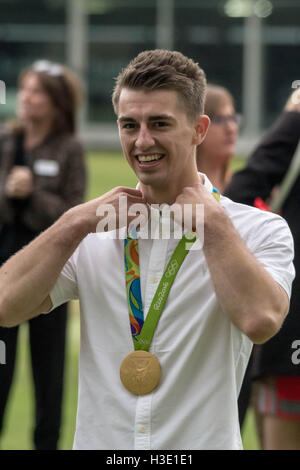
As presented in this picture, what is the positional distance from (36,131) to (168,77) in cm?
315

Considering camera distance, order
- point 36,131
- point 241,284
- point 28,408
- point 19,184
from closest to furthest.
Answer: point 241,284
point 19,184
point 36,131
point 28,408

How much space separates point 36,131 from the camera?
5.66m

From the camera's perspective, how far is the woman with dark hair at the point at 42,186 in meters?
5.27

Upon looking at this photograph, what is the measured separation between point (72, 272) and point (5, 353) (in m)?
2.41

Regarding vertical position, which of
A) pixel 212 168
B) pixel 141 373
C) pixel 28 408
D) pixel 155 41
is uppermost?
pixel 155 41

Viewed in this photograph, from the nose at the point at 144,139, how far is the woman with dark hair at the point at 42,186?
8.78 feet

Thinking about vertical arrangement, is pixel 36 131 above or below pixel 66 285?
above

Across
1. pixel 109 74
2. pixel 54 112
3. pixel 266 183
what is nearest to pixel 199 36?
pixel 109 74

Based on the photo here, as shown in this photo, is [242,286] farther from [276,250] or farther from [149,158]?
[149,158]

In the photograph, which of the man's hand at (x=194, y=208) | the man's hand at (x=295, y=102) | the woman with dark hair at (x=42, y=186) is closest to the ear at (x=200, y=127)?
the man's hand at (x=194, y=208)

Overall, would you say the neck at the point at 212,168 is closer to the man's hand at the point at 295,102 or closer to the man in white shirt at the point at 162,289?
the man's hand at the point at 295,102

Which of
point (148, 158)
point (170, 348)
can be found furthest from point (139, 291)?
point (148, 158)

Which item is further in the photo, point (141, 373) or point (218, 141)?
point (218, 141)
